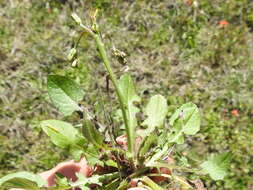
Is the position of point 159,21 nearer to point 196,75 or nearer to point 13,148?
point 196,75

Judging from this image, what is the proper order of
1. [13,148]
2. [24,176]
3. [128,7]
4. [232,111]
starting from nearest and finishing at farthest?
[24,176] → [13,148] → [232,111] → [128,7]

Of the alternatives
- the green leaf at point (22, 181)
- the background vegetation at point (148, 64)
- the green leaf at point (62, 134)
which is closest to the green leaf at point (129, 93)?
the green leaf at point (62, 134)

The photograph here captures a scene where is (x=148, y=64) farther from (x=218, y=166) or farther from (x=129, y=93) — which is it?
(x=218, y=166)

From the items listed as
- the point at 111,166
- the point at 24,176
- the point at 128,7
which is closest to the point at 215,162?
the point at 111,166

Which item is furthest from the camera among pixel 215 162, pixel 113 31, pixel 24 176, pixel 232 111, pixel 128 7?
pixel 128 7

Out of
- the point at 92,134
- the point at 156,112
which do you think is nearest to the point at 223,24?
the point at 156,112

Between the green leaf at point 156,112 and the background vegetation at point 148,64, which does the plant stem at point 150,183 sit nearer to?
the green leaf at point 156,112

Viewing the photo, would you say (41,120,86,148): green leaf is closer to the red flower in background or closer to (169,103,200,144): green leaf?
(169,103,200,144): green leaf
